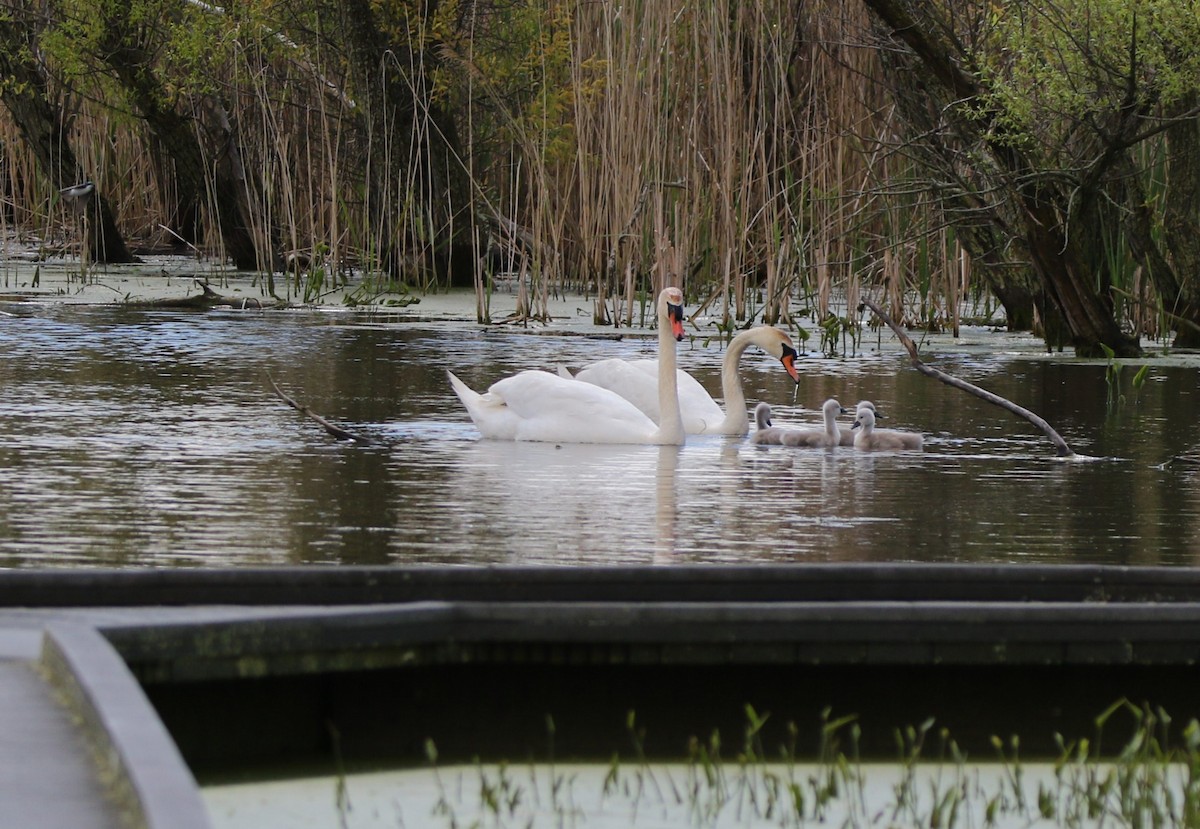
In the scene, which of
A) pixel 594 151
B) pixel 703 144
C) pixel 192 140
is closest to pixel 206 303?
pixel 594 151

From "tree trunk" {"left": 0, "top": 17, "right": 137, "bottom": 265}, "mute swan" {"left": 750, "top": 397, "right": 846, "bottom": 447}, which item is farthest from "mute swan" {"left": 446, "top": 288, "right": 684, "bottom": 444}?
"tree trunk" {"left": 0, "top": 17, "right": 137, "bottom": 265}

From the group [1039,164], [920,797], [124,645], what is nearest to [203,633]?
[124,645]

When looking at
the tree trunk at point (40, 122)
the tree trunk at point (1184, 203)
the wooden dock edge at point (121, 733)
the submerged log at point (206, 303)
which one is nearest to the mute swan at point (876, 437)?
the tree trunk at point (1184, 203)

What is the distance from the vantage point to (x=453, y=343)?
13656 millimetres

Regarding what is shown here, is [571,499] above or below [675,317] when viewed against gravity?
below

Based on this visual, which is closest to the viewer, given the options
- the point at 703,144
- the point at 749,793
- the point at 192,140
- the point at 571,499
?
the point at 749,793

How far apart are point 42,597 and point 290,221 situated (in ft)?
42.1

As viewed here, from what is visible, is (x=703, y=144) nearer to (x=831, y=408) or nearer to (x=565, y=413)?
(x=831, y=408)

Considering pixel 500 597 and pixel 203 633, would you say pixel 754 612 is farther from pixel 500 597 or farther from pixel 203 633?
pixel 203 633

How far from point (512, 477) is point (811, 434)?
1.76 m

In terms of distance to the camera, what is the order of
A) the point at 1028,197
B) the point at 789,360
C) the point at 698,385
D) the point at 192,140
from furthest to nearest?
the point at 192,140, the point at 1028,197, the point at 789,360, the point at 698,385

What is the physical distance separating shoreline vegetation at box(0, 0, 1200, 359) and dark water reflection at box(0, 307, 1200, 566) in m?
1.22

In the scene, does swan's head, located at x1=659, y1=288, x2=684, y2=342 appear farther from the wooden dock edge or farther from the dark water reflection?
the wooden dock edge

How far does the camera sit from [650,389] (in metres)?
9.70
